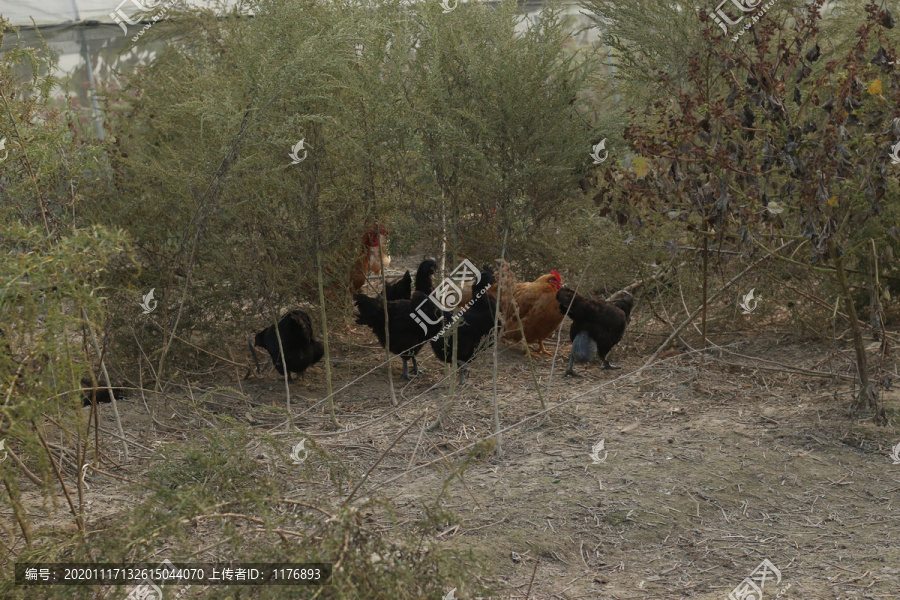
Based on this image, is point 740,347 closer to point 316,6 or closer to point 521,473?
point 521,473

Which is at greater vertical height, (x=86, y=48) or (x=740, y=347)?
(x=86, y=48)

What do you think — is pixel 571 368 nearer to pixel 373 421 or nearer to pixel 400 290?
pixel 400 290

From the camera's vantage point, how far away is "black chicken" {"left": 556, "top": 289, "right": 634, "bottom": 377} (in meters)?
4.90

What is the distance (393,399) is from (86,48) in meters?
7.96

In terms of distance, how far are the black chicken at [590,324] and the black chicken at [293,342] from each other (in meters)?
1.54

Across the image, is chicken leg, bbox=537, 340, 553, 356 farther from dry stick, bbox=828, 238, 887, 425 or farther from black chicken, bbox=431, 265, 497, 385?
dry stick, bbox=828, 238, 887, 425

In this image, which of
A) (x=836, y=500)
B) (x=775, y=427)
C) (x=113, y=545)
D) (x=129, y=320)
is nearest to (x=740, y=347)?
(x=775, y=427)

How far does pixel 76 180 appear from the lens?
4547 mm

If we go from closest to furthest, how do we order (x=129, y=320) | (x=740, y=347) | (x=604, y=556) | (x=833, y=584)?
1. (x=833, y=584)
2. (x=604, y=556)
3. (x=129, y=320)
4. (x=740, y=347)

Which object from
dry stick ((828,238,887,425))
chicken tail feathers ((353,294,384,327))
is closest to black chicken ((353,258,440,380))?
chicken tail feathers ((353,294,384,327))

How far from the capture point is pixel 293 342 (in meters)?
4.91

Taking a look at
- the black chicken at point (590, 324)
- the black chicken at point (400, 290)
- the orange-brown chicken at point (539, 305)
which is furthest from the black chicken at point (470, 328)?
the black chicken at point (400, 290)

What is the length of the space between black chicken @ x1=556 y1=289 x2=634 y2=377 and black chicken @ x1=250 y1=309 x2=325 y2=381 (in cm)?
154

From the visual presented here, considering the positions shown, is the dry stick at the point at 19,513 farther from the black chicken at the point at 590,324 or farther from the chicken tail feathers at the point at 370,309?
the black chicken at the point at 590,324
